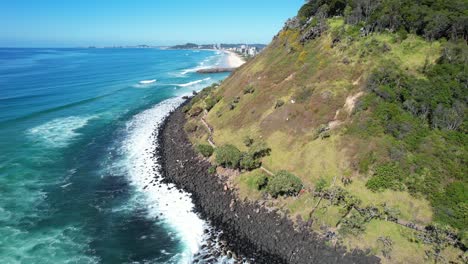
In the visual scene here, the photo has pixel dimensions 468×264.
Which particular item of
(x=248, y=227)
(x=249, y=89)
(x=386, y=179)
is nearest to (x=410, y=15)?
(x=249, y=89)

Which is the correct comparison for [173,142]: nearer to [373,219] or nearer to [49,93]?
[373,219]

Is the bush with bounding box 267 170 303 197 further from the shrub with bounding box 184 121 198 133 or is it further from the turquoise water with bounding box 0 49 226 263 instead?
the shrub with bounding box 184 121 198 133

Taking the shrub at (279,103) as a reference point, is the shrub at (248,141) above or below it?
below

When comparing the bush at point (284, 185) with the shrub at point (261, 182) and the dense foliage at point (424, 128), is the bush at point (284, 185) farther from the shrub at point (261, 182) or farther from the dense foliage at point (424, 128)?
the dense foliage at point (424, 128)

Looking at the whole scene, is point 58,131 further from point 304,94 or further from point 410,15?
point 410,15

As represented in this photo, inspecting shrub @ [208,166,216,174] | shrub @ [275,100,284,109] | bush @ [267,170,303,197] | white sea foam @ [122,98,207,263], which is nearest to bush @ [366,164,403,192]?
bush @ [267,170,303,197]

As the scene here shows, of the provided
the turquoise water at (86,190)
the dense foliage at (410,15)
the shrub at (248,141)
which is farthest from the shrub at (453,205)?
the dense foliage at (410,15)
